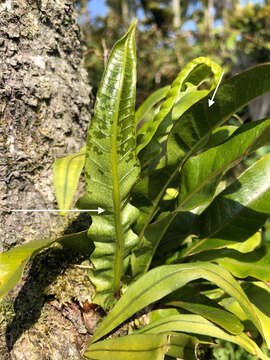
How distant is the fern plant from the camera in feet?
2.19

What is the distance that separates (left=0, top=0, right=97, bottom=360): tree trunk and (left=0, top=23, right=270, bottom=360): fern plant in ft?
0.36

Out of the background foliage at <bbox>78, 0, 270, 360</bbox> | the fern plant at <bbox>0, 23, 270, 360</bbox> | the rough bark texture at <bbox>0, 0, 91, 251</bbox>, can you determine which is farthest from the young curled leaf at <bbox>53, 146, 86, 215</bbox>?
the background foliage at <bbox>78, 0, 270, 360</bbox>

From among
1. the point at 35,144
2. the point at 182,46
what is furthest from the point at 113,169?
the point at 182,46

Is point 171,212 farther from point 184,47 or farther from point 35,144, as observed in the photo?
point 184,47

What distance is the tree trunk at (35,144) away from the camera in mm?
785

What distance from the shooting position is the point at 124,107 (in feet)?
2.19

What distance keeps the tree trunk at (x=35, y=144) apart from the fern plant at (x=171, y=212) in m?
0.11

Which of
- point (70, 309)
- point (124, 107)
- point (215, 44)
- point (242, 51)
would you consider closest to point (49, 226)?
point (70, 309)

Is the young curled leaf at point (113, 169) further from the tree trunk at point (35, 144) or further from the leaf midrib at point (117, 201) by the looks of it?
the tree trunk at point (35, 144)

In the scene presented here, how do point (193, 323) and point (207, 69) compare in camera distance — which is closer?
point (193, 323)

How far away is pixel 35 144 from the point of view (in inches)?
36.0

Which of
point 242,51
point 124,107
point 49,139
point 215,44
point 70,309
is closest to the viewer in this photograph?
point 124,107

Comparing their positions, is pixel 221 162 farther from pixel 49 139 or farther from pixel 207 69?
pixel 49 139

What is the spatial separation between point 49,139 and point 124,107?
360 millimetres
